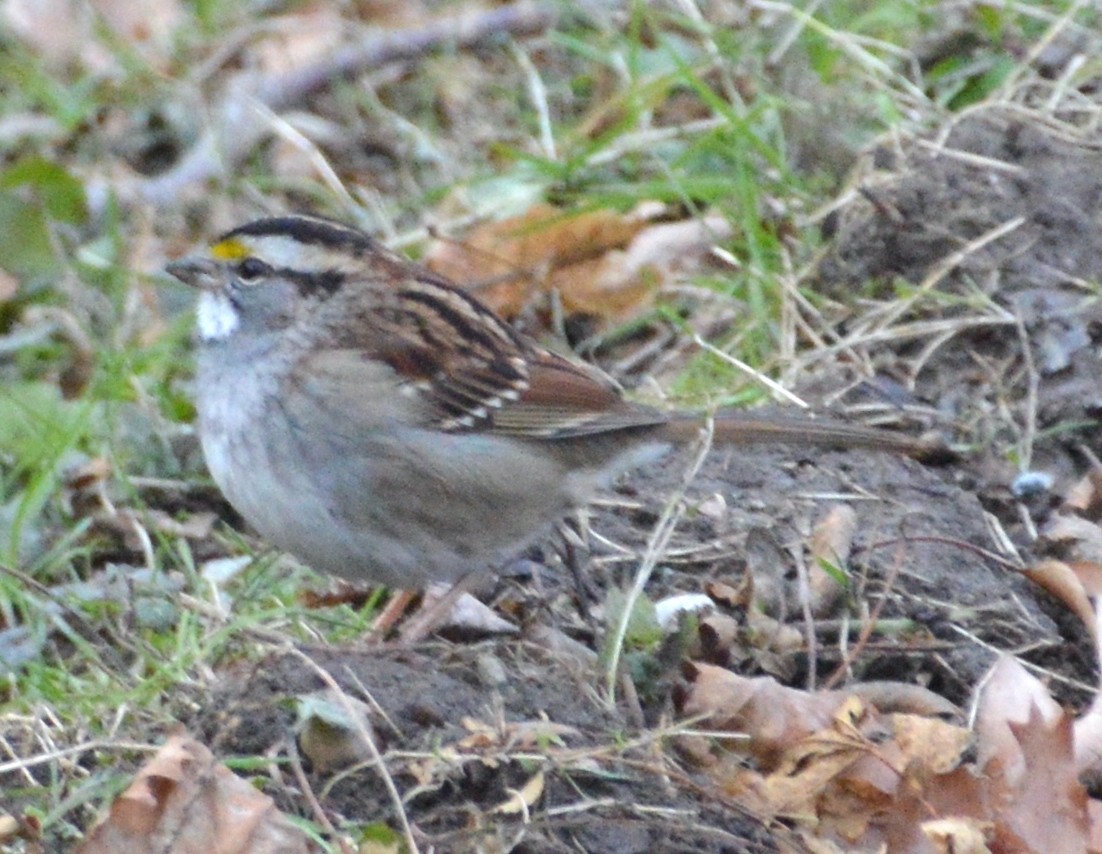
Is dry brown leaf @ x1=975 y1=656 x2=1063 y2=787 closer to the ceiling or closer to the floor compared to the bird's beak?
closer to the floor

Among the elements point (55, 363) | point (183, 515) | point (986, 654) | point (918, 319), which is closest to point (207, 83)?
point (55, 363)

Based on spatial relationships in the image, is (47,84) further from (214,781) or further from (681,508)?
(214,781)

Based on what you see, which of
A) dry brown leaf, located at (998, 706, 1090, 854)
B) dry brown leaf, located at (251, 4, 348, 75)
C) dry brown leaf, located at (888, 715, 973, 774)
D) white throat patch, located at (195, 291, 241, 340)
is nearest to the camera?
dry brown leaf, located at (998, 706, 1090, 854)

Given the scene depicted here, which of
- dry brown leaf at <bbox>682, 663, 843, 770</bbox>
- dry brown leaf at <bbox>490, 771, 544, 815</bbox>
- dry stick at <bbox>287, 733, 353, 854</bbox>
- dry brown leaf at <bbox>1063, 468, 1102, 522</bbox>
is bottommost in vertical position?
dry brown leaf at <bbox>1063, 468, 1102, 522</bbox>

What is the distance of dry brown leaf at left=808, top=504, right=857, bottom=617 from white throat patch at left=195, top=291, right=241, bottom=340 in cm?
134

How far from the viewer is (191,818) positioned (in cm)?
301

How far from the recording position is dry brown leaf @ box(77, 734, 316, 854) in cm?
298

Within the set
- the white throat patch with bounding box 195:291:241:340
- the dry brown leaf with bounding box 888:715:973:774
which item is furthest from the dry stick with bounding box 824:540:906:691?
the white throat patch with bounding box 195:291:241:340

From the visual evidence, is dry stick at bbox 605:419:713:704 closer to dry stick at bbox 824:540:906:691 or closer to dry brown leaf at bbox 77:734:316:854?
dry stick at bbox 824:540:906:691

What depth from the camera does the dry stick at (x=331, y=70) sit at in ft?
23.2

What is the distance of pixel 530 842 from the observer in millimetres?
3064

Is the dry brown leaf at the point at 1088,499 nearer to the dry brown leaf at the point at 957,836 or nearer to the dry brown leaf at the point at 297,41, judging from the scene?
the dry brown leaf at the point at 957,836

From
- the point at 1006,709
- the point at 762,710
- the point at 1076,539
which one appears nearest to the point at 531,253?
the point at 1076,539

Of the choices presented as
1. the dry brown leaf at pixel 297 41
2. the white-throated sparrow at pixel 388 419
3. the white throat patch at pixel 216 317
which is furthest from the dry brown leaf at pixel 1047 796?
the dry brown leaf at pixel 297 41
